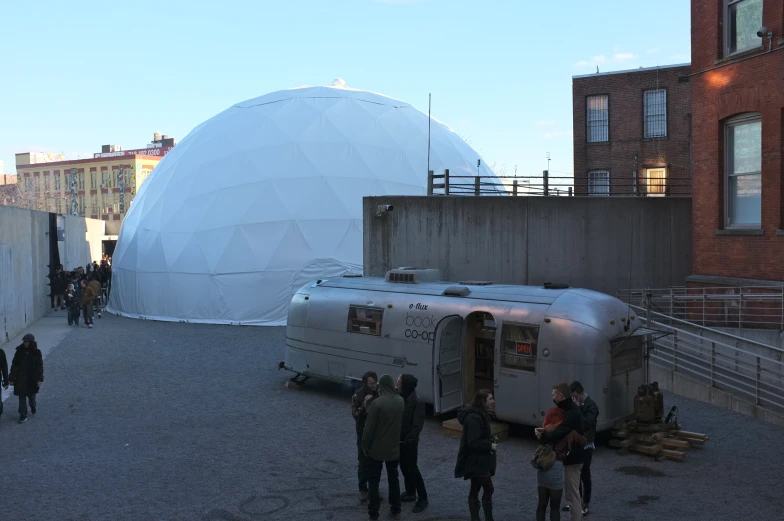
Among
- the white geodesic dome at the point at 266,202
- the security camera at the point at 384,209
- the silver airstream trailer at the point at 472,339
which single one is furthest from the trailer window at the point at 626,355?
the white geodesic dome at the point at 266,202

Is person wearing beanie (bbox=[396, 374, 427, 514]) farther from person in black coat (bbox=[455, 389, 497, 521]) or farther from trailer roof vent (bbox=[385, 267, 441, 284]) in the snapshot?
trailer roof vent (bbox=[385, 267, 441, 284])

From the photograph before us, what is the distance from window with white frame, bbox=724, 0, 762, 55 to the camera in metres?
16.1

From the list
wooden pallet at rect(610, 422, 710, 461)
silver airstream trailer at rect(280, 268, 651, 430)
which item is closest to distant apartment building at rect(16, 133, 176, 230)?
silver airstream trailer at rect(280, 268, 651, 430)

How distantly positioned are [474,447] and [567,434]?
3.05ft

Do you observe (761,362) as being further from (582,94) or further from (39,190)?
(39,190)

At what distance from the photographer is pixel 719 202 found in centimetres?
1702

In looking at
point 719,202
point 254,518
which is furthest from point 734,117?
point 254,518

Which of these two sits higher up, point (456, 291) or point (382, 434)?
point (456, 291)

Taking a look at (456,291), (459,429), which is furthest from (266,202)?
(459,429)

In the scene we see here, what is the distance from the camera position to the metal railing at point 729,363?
1320 centimetres

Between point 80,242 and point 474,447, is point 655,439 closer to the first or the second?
point 474,447

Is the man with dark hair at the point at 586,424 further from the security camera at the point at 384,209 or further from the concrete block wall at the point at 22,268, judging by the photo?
the concrete block wall at the point at 22,268

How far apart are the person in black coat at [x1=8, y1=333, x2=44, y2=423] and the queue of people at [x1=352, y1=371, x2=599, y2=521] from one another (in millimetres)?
7195

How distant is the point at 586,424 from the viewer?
27.0ft
